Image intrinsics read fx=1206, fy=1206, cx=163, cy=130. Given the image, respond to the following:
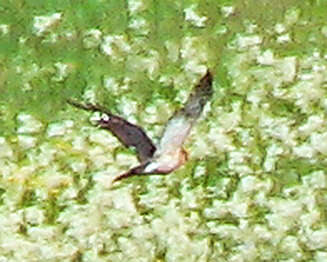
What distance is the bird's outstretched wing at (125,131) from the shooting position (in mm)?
1457

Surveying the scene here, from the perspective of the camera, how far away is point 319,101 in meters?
1.46

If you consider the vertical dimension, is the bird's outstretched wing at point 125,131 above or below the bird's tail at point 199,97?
below

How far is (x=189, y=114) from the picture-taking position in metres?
1.45

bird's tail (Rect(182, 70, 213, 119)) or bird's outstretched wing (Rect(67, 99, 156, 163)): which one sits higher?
bird's tail (Rect(182, 70, 213, 119))

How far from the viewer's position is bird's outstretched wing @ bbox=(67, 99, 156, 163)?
146 centimetres

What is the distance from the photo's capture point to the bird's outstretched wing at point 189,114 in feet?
4.76

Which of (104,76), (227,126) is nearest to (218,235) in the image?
(227,126)

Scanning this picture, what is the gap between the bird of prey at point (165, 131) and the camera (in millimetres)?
1453

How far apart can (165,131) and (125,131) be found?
0.16ft

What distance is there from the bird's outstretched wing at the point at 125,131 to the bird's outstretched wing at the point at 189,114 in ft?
0.10

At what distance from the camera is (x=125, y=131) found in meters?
1.46

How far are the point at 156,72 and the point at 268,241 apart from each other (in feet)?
0.81

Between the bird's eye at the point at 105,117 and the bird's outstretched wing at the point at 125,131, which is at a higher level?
the bird's eye at the point at 105,117

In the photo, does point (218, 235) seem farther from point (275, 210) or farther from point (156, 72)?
point (156, 72)
